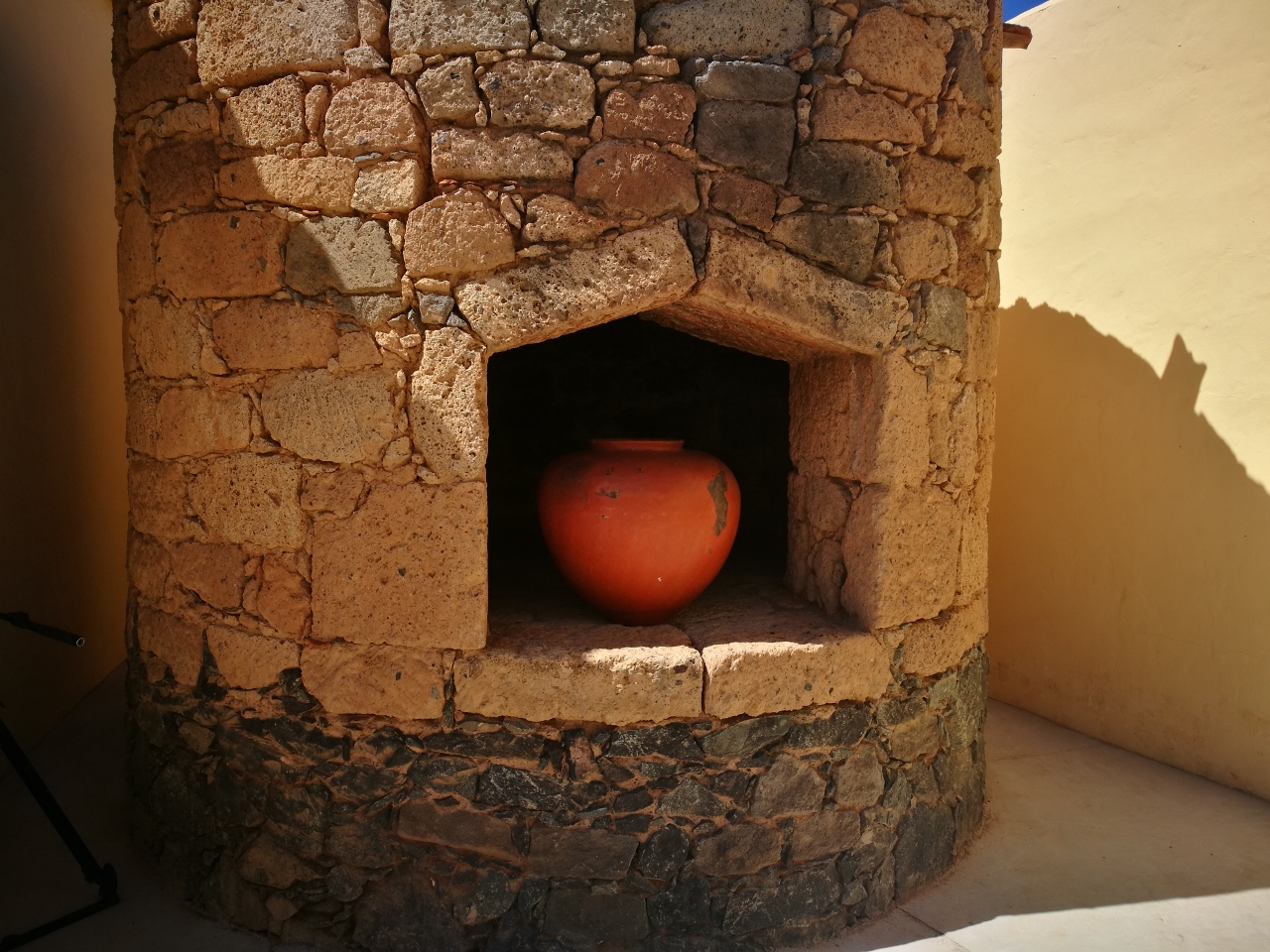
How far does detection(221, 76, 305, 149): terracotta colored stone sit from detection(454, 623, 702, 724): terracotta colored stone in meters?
1.53

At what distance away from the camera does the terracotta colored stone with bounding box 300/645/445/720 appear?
8.20 ft

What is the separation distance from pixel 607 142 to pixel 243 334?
3.81 feet

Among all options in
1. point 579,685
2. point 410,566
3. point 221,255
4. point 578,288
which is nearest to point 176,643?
point 410,566

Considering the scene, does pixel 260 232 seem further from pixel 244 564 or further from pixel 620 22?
pixel 620 22

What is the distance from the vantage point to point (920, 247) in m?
2.70

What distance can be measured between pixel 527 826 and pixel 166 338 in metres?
1.78

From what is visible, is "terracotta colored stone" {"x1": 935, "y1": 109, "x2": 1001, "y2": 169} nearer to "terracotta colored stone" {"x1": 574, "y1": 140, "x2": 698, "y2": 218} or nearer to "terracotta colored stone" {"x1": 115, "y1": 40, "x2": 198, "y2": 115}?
"terracotta colored stone" {"x1": 574, "y1": 140, "x2": 698, "y2": 218}

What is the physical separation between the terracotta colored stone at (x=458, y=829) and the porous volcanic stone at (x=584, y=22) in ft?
7.01

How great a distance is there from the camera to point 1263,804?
3500 mm

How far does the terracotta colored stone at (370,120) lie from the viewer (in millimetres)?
2369

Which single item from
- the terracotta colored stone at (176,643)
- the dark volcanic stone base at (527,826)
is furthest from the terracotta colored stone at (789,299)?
the terracotta colored stone at (176,643)

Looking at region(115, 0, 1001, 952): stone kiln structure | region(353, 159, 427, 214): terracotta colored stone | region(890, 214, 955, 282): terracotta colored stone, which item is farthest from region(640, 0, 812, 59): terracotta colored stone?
region(353, 159, 427, 214): terracotta colored stone

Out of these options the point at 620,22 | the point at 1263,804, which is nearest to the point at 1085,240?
the point at 1263,804

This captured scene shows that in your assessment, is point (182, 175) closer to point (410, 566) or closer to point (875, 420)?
point (410, 566)
